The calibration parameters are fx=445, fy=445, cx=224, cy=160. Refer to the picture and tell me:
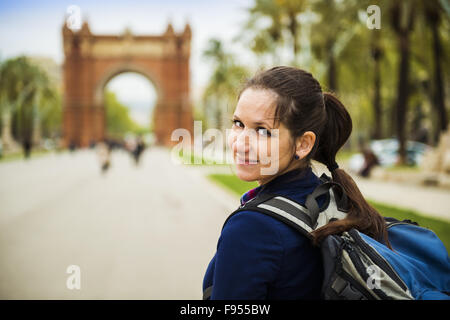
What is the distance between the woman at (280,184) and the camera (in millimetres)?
1332

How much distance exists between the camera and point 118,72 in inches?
2447

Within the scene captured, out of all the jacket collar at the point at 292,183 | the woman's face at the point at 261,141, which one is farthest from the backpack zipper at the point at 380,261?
the woman's face at the point at 261,141

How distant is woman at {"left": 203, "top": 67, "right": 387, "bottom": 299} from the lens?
1.33 m

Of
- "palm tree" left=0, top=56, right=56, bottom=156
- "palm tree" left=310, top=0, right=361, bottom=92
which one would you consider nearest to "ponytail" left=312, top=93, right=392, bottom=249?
"palm tree" left=310, top=0, right=361, bottom=92

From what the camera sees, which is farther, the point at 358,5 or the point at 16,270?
the point at 358,5

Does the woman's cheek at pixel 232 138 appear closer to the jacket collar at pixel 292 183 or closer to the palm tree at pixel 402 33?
the jacket collar at pixel 292 183

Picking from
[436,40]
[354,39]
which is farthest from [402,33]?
[354,39]

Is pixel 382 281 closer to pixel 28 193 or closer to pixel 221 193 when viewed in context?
pixel 221 193

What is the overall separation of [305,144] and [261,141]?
165 mm

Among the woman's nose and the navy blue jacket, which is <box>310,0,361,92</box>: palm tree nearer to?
the woman's nose

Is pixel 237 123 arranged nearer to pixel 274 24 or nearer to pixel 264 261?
pixel 264 261

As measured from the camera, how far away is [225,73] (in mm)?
60094
